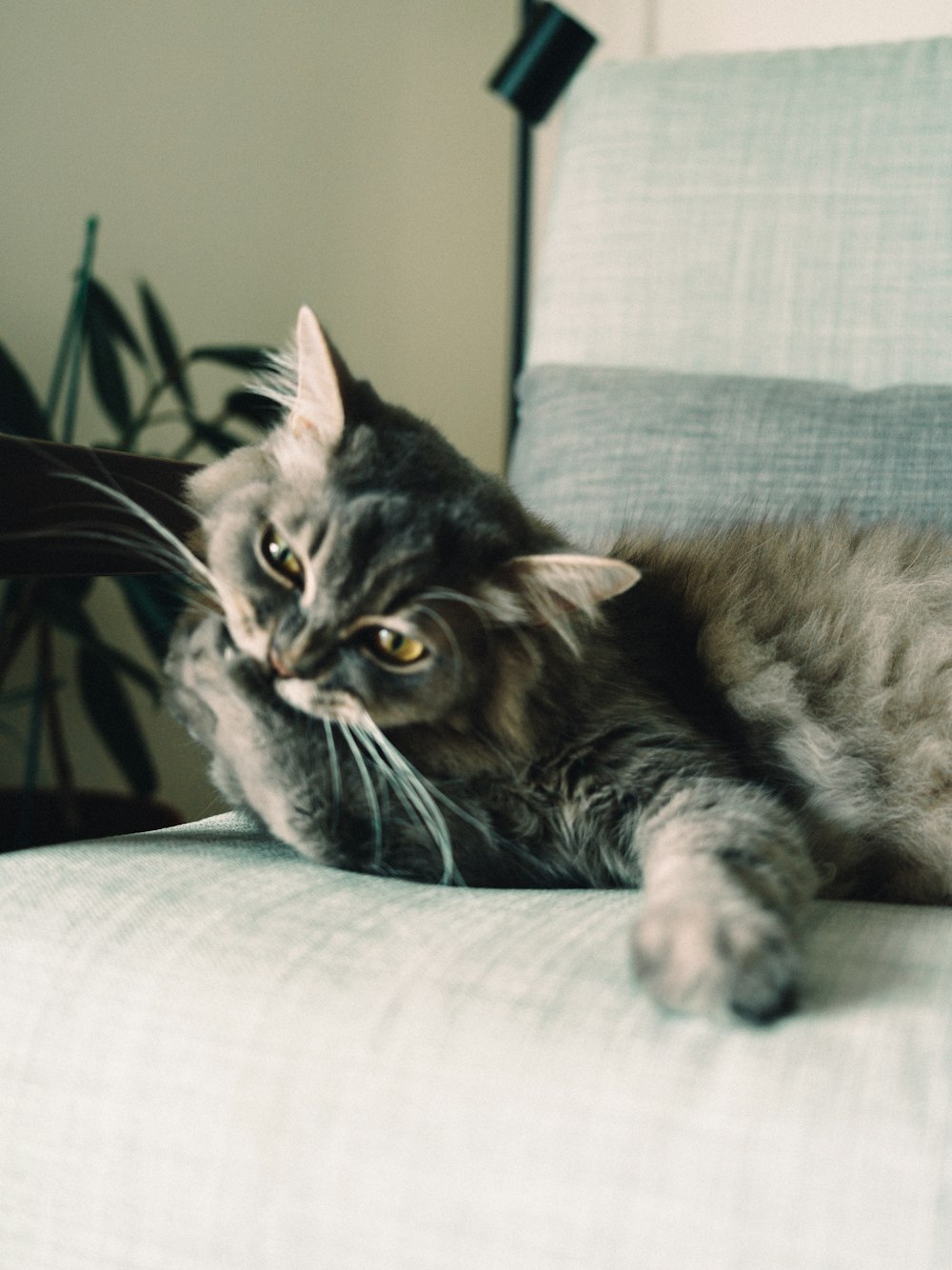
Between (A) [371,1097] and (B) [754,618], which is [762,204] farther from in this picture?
(A) [371,1097]

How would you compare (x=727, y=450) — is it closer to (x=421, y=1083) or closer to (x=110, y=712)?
(x=421, y=1083)

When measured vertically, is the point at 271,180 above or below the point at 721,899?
above

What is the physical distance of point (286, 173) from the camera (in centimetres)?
286

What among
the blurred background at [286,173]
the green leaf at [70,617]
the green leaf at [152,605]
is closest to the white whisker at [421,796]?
the green leaf at [152,605]

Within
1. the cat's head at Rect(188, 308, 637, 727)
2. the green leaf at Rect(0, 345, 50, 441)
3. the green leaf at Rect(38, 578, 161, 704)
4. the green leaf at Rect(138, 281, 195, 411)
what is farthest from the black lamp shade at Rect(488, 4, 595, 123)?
the cat's head at Rect(188, 308, 637, 727)

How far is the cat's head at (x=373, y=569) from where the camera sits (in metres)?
0.96

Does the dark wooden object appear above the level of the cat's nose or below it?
above

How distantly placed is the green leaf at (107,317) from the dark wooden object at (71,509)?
3.35ft

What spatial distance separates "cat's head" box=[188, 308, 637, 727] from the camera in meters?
0.96

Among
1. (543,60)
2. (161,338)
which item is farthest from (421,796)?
(543,60)

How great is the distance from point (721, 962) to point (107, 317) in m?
1.79

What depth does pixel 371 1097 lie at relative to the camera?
66 centimetres

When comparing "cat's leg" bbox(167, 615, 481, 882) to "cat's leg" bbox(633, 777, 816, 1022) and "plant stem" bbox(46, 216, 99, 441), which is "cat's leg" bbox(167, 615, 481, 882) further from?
"plant stem" bbox(46, 216, 99, 441)

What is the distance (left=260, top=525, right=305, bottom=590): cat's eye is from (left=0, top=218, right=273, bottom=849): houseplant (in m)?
0.77
